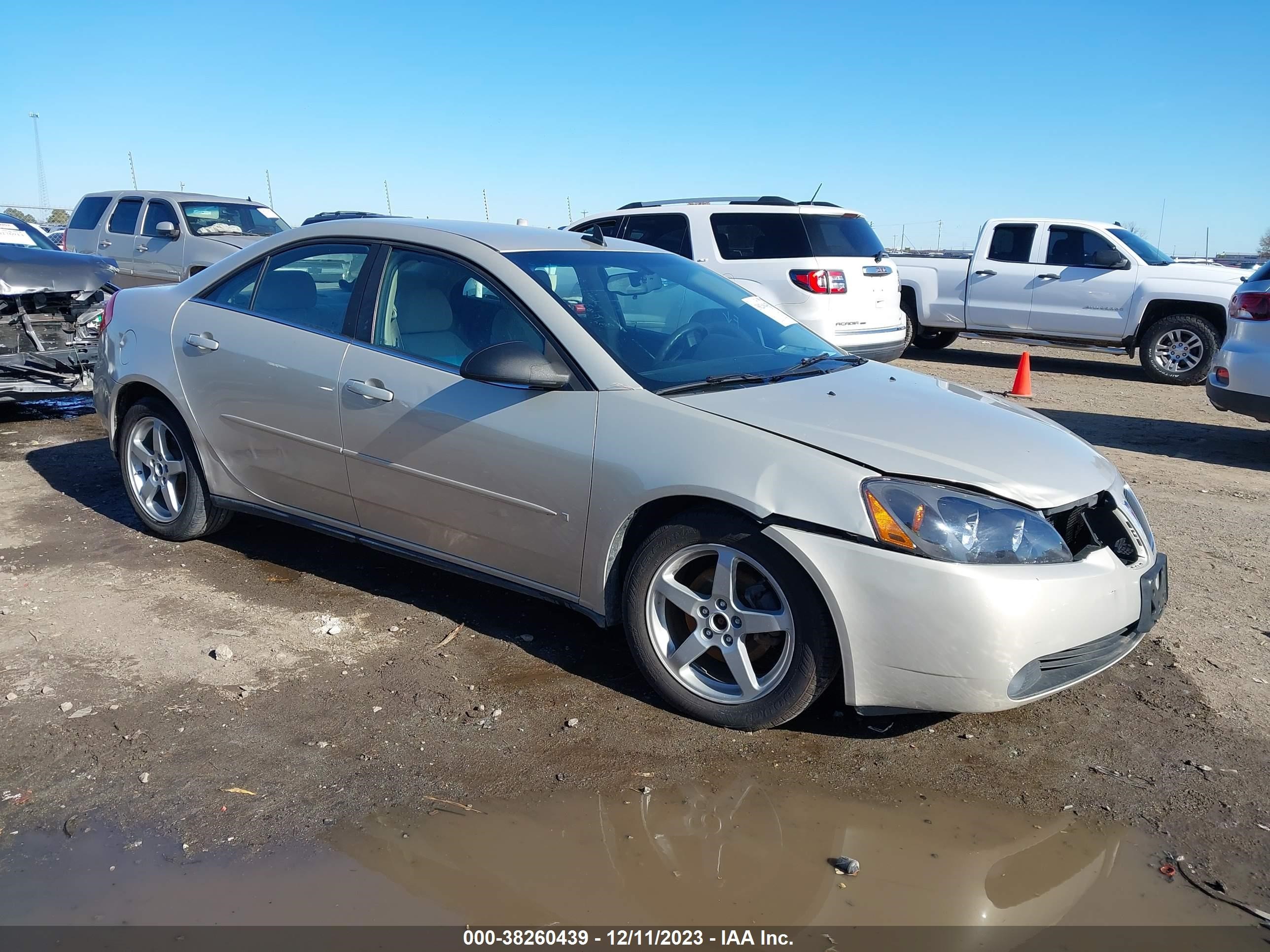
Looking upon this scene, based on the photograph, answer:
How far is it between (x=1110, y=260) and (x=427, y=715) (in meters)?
11.7

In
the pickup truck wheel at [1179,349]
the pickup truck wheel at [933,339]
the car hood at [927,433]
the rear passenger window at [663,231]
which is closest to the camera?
the car hood at [927,433]

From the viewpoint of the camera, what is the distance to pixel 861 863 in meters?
2.90

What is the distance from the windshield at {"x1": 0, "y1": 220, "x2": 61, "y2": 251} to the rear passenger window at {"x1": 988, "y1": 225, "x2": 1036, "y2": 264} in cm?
1101

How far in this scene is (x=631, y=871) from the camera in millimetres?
2842

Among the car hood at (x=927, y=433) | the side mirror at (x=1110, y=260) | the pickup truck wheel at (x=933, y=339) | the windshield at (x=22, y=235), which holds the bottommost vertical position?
the pickup truck wheel at (x=933, y=339)

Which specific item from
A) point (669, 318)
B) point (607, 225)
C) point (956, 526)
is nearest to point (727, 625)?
point (956, 526)

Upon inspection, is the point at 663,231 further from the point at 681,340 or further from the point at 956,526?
the point at 956,526

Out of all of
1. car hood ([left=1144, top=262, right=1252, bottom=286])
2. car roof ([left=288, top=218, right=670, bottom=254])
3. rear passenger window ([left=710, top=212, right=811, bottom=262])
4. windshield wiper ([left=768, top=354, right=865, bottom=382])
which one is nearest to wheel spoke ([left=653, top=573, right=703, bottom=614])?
windshield wiper ([left=768, top=354, right=865, bottom=382])

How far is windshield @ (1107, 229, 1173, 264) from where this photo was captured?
12727 mm

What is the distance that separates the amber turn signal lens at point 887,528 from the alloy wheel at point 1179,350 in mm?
10668

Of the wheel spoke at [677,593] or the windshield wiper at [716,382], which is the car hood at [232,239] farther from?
the wheel spoke at [677,593]

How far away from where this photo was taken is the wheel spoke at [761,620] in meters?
3.42

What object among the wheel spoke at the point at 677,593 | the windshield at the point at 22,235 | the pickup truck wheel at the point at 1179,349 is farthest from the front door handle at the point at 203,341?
the pickup truck wheel at the point at 1179,349
